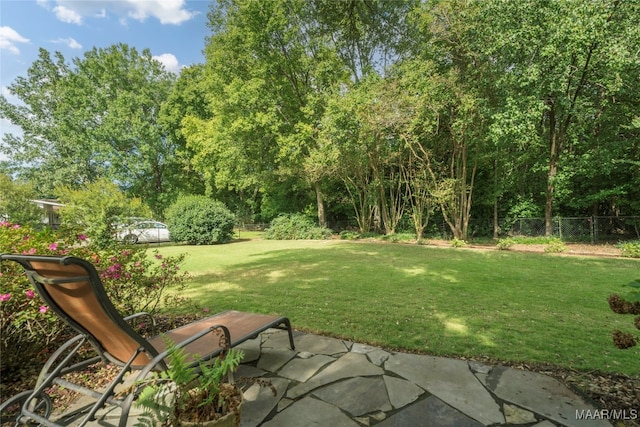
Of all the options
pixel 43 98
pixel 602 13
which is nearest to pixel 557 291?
pixel 602 13

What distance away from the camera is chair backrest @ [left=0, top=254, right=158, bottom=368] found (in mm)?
1545

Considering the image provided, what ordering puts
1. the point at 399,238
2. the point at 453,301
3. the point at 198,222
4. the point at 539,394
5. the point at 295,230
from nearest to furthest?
1. the point at 539,394
2. the point at 453,301
3. the point at 399,238
4. the point at 198,222
5. the point at 295,230

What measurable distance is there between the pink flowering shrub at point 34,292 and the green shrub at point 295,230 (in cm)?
1398

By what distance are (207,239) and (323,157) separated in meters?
6.95

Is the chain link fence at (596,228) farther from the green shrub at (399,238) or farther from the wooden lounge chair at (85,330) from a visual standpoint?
the wooden lounge chair at (85,330)

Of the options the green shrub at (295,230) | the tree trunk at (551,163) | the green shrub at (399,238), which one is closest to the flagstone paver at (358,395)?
the green shrub at (399,238)

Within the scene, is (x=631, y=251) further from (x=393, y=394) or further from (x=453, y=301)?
(x=393, y=394)

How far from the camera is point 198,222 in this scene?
14859 mm

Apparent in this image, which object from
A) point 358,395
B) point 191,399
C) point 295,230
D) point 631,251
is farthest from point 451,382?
point 295,230

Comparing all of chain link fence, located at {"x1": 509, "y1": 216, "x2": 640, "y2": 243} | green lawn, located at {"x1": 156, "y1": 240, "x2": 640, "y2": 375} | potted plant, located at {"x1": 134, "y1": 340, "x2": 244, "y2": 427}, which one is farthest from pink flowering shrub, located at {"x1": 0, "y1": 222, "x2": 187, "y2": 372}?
chain link fence, located at {"x1": 509, "y1": 216, "x2": 640, "y2": 243}

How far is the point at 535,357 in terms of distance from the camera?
9.57 ft

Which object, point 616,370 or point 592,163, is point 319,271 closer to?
point 616,370

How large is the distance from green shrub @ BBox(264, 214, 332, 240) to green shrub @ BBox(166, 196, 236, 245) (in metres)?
3.05

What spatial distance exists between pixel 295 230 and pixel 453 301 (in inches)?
536
